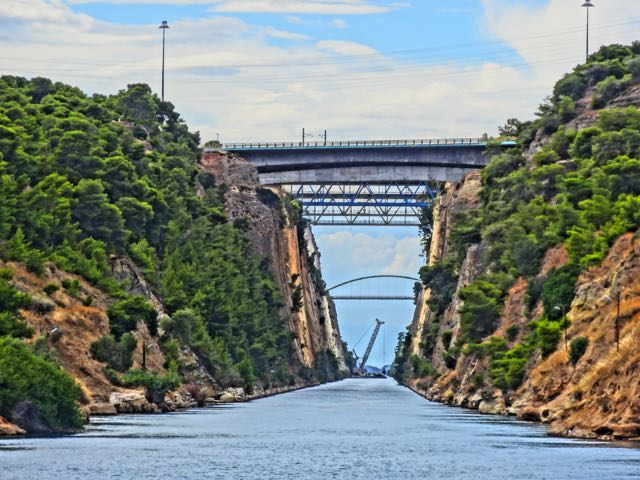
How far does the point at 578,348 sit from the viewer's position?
98188mm

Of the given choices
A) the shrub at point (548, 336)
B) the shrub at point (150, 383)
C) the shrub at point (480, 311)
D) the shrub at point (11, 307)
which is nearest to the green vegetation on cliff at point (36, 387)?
the shrub at point (11, 307)

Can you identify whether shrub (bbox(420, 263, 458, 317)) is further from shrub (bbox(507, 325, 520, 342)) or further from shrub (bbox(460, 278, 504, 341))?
shrub (bbox(507, 325, 520, 342))

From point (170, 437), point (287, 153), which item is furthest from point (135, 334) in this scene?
point (287, 153)

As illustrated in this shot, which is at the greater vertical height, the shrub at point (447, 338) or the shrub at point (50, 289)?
the shrub at point (50, 289)

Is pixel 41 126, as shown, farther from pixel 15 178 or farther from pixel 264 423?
pixel 264 423

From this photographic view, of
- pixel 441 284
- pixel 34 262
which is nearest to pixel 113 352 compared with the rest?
pixel 34 262

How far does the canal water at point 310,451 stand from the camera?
6159cm

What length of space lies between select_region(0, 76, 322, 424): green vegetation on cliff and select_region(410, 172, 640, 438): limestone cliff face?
26.0 metres

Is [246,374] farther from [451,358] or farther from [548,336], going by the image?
[548,336]

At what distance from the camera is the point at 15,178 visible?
5502 inches

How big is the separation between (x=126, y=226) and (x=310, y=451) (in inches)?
3239

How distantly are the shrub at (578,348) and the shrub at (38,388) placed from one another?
31.2m

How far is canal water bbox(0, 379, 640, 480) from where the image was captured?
6159 centimetres

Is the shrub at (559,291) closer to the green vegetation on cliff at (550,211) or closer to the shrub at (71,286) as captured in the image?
the green vegetation on cliff at (550,211)
